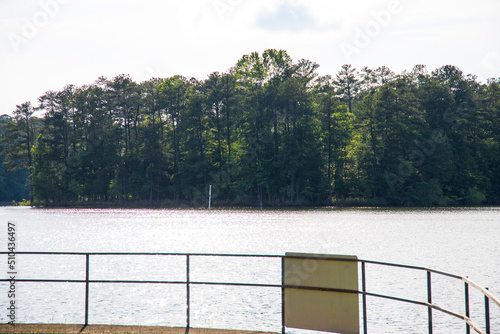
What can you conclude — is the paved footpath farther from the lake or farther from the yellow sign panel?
the lake

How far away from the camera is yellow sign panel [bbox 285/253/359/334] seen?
28.4ft

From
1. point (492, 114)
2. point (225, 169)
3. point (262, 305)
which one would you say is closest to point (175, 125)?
point (225, 169)

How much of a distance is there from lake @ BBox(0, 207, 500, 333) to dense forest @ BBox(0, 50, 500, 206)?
32.6 m

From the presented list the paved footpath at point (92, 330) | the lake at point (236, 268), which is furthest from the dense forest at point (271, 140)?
the paved footpath at point (92, 330)

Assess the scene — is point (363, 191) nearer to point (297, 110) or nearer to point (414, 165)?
point (414, 165)

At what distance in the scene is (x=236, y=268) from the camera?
98.8ft

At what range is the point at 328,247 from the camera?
39000 millimetres

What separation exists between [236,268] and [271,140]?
69606mm

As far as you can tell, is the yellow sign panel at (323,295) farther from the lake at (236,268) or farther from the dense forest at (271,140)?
the dense forest at (271,140)

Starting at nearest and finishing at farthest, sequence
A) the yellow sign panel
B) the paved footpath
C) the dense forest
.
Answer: the yellow sign panel, the paved footpath, the dense forest

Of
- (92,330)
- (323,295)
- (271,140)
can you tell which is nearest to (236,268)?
(92,330)

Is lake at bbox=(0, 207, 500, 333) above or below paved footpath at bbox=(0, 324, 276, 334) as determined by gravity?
below

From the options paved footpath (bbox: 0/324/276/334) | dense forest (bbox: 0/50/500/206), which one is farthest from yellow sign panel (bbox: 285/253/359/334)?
dense forest (bbox: 0/50/500/206)

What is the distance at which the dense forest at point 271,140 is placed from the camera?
3625 inches
